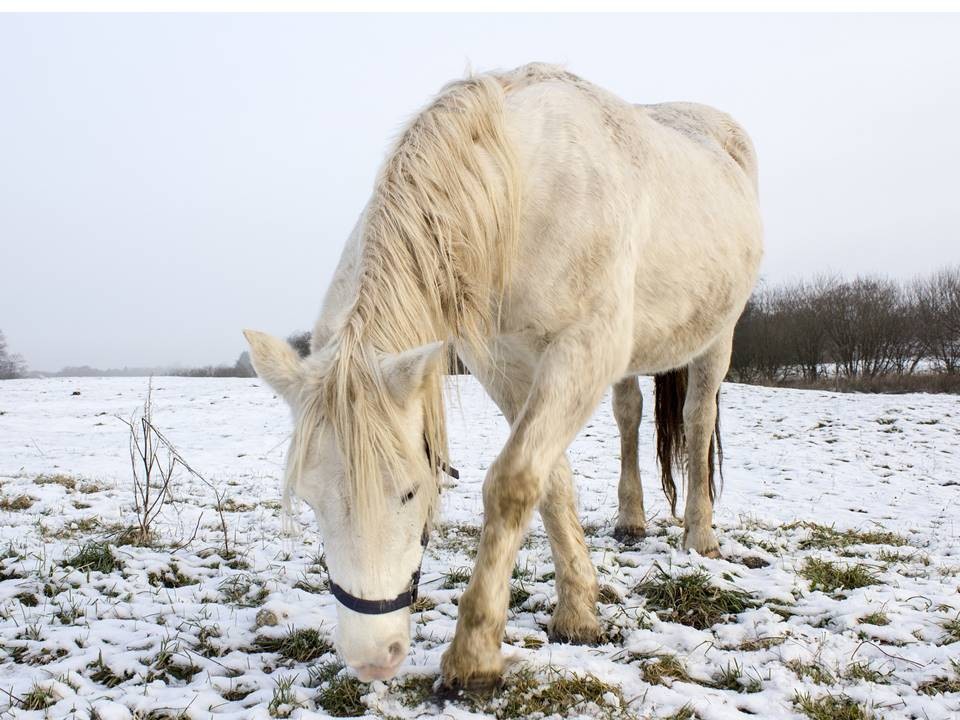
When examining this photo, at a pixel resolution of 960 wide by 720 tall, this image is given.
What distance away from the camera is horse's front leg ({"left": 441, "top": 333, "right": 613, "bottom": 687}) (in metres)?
2.34

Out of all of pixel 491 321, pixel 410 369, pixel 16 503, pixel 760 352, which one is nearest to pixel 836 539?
pixel 491 321

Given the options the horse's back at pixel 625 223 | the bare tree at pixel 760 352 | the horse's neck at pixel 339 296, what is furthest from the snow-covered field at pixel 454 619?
the bare tree at pixel 760 352

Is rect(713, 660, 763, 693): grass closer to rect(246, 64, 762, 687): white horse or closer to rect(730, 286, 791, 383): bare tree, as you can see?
rect(246, 64, 762, 687): white horse

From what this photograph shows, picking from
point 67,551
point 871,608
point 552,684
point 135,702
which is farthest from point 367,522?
point 67,551

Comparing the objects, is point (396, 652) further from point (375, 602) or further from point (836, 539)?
point (836, 539)

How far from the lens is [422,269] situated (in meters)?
2.28

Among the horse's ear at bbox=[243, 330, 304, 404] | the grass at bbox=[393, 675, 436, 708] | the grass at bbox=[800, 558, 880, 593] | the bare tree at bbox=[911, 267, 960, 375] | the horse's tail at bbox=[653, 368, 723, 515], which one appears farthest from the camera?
the bare tree at bbox=[911, 267, 960, 375]

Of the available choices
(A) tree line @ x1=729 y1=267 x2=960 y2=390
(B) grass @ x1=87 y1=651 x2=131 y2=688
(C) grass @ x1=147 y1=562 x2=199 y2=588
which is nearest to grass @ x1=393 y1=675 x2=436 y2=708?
(B) grass @ x1=87 y1=651 x2=131 y2=688

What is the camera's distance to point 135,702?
2164mm

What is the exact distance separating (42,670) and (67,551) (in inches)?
66.3

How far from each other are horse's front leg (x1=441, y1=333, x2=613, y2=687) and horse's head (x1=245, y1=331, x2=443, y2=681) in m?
0.46

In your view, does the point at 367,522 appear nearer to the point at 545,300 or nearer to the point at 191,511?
the point at 545,300

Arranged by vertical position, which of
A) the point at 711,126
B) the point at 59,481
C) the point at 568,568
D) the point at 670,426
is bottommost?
the point at 59,481

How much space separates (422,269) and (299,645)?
165 centimetres
